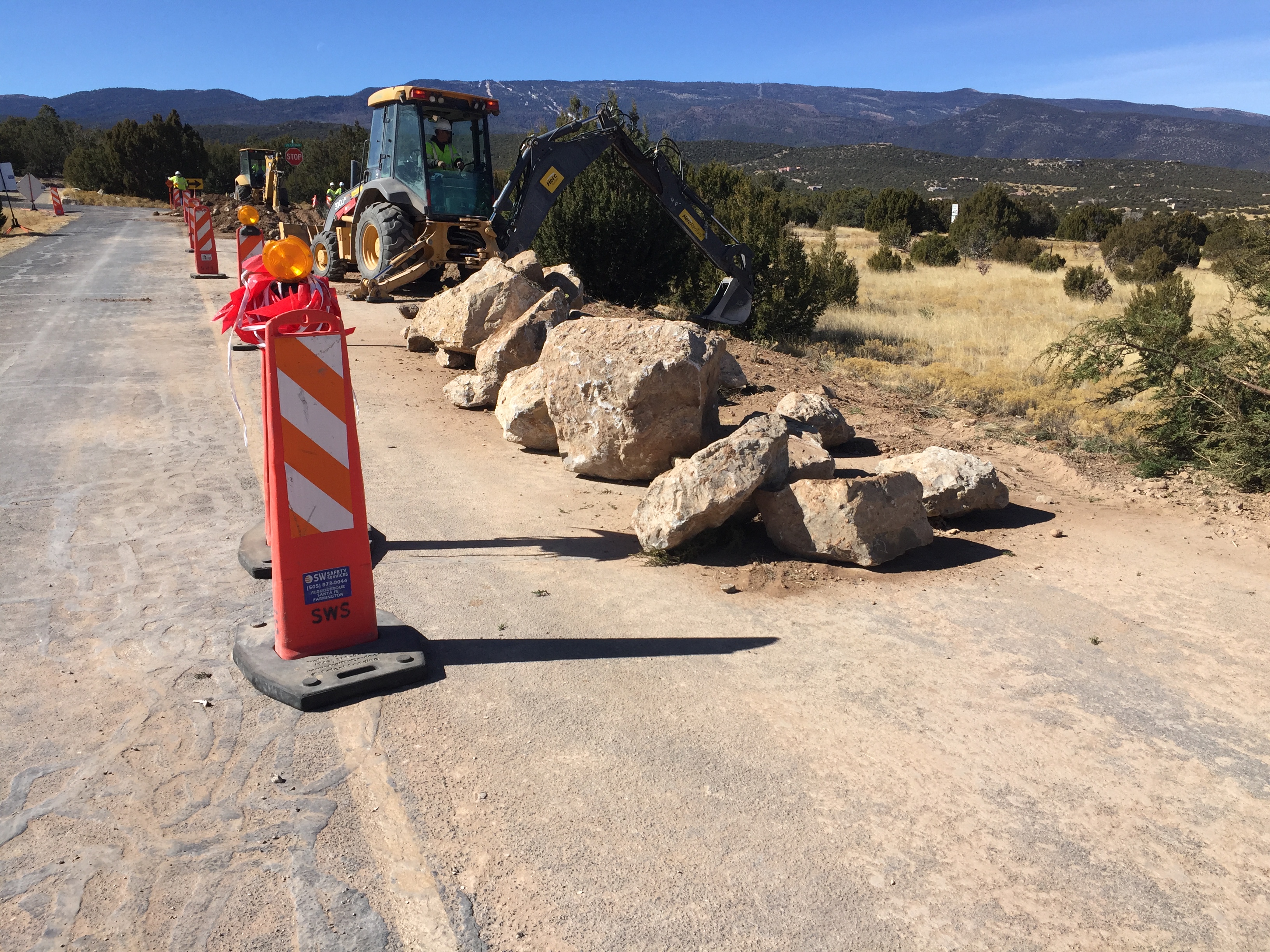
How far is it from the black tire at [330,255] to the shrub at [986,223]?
24237 millimetres

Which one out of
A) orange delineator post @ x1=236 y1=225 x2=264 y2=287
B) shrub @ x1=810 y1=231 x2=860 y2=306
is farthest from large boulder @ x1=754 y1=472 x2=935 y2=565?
orange delineator post @ x1=236 y1=225 x2=264 y2=287

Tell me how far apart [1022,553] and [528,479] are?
3.63 meters

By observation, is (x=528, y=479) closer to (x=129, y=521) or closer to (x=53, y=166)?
(x=129, y=521)

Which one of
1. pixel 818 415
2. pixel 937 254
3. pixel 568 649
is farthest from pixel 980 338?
pixel 937 254

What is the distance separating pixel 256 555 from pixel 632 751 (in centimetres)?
272

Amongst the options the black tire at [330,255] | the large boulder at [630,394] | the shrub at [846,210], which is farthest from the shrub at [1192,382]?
the shrub at [846,210]

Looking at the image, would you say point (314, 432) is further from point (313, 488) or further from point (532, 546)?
point (532, 546)

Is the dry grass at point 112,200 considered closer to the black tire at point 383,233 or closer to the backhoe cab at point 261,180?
the backhoe cab at point 261,180

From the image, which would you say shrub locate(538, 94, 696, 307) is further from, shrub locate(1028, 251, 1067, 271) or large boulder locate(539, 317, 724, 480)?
shrub locate(1028, 251, 1067, 271)

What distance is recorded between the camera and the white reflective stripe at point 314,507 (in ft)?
12.4

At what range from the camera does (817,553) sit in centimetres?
538

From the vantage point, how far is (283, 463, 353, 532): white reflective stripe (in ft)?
12.4

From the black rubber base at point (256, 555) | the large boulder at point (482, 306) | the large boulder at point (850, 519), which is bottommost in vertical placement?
the black rubber base at point (256, 555)

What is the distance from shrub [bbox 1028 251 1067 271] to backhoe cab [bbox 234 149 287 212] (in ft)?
85.1
